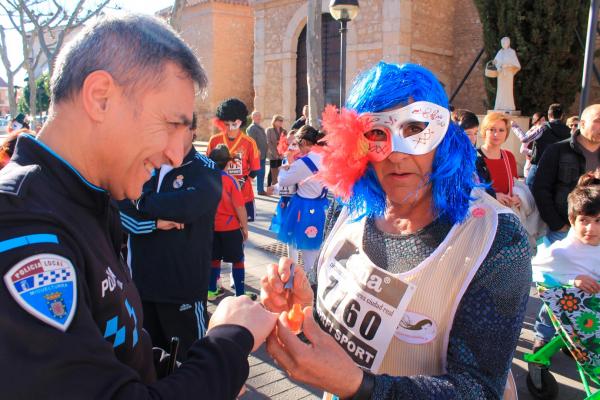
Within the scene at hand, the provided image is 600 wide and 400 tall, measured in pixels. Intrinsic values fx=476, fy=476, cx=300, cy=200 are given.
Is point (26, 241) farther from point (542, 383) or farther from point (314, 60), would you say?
point (314, 60)

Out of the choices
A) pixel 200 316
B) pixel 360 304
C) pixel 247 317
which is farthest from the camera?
pixel 200 316

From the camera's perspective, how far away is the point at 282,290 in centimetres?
166

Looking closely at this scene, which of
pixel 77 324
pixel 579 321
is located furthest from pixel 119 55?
pixel 579 321

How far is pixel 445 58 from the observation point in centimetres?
1728

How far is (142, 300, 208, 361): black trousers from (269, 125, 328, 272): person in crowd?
1.99 meters

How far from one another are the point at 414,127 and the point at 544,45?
1406 centimetres

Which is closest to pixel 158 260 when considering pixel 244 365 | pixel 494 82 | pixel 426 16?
pixel 244 365

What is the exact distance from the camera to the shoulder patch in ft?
3.04

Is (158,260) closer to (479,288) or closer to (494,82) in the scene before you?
(479,288)

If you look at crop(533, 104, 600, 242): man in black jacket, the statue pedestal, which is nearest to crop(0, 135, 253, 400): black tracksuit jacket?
crop(533, 104, 600, 242): man in black jacket

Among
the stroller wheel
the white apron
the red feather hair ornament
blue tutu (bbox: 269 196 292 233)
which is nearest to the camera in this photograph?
the white apron

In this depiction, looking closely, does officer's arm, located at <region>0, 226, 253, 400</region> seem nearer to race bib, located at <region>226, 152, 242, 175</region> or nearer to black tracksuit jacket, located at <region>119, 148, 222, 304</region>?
black tracksuit jacket, located at <region>119, 148, 222, 304</region>

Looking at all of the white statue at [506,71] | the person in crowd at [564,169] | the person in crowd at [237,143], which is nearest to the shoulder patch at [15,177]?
the person in crowd at [564,169]

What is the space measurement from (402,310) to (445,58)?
1741 centimetres
